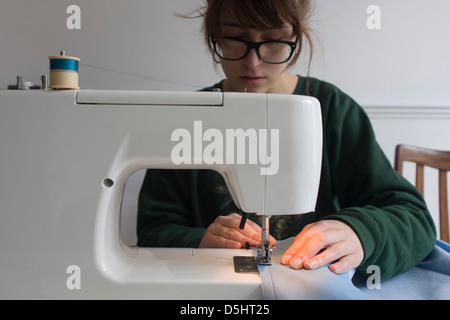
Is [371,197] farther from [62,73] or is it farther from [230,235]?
[62,73]

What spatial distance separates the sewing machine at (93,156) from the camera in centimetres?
60

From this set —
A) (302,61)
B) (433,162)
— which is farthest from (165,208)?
(433,162)

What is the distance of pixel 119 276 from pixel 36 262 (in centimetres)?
12

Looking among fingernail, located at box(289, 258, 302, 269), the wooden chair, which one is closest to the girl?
fingernail, located at box(289, 258, 302, 269)

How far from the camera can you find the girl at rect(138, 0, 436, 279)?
703 millimetres

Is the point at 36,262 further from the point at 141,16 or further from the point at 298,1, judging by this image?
the point at 141,16

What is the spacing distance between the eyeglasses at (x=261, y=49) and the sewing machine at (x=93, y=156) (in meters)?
0.34

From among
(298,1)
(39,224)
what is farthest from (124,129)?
(298,1)

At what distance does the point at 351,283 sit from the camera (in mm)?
623

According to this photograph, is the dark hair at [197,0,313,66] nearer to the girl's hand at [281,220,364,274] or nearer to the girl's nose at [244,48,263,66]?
the girl's nose at [244,48,263,66]

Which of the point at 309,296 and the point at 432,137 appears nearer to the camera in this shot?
the point at 309,296

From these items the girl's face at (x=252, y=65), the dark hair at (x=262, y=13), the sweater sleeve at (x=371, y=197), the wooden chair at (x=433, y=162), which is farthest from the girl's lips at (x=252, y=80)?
the wooden chair at (x=433, y=162)

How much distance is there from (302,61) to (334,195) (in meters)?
0.55

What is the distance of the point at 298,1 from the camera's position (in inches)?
38.5
